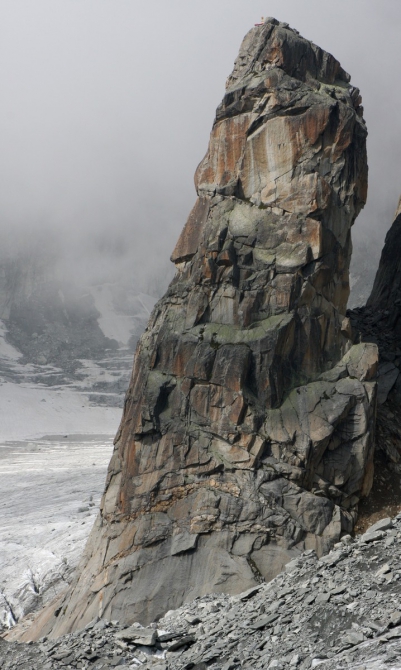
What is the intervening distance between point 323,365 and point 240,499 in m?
7.57

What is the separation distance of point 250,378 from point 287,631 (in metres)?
13.8

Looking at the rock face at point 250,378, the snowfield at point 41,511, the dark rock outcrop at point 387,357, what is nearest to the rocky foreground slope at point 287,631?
the rock face at point 250,378

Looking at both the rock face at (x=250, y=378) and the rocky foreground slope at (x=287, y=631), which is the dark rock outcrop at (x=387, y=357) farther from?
the rocky foreground slope at (x=287, y=631)

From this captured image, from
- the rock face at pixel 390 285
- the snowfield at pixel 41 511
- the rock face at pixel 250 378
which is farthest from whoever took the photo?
the rock face at pixel 390 285

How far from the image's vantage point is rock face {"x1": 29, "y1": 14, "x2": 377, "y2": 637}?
Result: 82.8ft

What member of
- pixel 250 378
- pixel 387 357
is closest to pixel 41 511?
pixel 250 378

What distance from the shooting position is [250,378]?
27.5 meters

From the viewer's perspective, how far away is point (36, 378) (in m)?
183

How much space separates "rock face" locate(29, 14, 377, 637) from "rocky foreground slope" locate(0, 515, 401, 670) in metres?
4.19

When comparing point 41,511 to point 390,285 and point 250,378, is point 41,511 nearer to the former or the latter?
point 250,378

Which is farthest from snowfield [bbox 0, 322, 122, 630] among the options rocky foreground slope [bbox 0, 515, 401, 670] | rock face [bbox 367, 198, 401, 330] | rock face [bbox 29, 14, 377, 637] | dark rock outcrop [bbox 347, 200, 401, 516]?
rock face [bbox 367, 198, 401, 330]

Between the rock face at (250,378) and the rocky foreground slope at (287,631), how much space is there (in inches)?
165

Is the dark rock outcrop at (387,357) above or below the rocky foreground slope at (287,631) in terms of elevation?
above

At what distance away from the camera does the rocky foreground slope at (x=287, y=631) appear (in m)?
12.8
